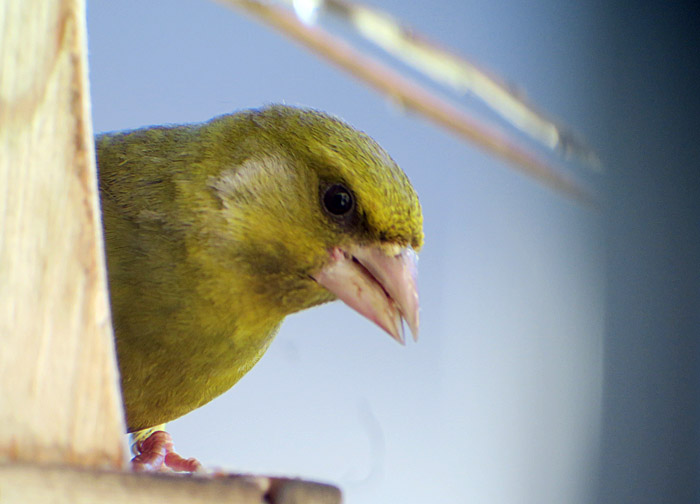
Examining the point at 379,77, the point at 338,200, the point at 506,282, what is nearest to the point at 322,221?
the point at 338,200

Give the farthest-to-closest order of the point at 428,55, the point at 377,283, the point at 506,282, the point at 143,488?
the point at 506,282
the point at 428,55
the point at 377,283
the point at 143,488

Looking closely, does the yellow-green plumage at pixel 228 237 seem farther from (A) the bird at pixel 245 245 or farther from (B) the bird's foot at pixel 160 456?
(B) the bird's foot at pixel 160 456

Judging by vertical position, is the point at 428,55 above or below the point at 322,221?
above

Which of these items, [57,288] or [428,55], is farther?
[428,55]

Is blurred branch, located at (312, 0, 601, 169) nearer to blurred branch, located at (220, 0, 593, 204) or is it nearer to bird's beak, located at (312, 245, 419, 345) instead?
blurred branch, located at (220, 0, 593, 204)

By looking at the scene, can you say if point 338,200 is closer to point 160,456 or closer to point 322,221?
point 322,221

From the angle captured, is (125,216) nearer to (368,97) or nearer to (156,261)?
(156,261)

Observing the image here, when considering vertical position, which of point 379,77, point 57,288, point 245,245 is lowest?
point 57,288

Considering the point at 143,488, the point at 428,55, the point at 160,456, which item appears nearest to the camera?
the point at 143,488
